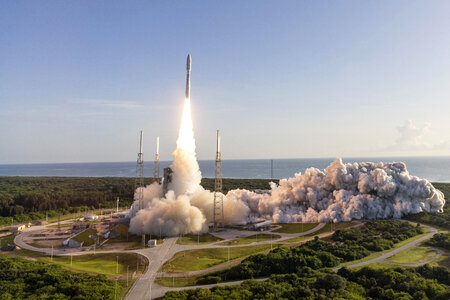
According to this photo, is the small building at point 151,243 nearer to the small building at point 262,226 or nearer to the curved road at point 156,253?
the curved road at point 156,253

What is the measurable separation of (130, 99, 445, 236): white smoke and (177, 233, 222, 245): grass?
5.78 feet

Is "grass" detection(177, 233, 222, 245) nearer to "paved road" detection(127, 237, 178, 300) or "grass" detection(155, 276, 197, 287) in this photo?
"paved road" detection(127, 237, 178, 300)

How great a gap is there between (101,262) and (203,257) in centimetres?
1494

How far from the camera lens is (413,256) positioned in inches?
1766

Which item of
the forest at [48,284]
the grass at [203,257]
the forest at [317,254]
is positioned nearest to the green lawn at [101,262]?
the grass at [203,257]

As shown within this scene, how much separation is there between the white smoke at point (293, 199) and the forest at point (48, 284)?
78.5 feet

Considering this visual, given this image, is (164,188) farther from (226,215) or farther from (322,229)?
(322,229)

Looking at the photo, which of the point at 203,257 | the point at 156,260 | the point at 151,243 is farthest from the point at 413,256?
the point at 151,243

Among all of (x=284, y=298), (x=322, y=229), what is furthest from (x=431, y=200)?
(x=284, y=298)

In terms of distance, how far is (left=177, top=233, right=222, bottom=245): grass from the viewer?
180 feet

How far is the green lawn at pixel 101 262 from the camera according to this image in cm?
4203

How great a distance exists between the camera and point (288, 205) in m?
76.9

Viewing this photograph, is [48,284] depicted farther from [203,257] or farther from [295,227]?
[295,227]

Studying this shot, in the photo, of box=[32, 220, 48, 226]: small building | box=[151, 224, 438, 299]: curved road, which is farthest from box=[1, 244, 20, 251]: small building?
box=[151, 224, 438, 299]: curved road
